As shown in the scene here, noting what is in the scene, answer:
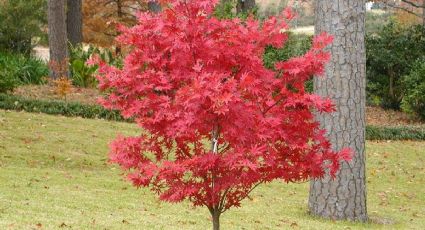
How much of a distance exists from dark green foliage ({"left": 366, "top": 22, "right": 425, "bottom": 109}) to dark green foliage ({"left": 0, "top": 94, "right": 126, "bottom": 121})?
31.3ft

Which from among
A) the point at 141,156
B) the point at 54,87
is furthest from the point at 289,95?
the point at 54,87

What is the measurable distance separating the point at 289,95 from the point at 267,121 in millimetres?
377

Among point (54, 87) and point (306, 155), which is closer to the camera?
point (306, 155)

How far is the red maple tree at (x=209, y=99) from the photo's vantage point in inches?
225

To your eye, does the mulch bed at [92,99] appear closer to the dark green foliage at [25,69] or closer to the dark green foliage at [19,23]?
the dark green foliage at [25,69]

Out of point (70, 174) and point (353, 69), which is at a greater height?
point (353, 69)

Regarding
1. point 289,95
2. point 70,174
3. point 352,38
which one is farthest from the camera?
point 70,174

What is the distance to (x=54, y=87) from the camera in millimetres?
20812

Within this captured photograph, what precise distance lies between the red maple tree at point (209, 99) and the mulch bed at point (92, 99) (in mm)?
12846

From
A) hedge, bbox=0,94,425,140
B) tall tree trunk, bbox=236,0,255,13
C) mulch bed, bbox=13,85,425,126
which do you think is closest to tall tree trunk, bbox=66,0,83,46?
tall tree trunk, bbox=236,0,255,13

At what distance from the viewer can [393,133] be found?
19.2 meters

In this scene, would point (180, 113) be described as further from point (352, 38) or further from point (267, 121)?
point (352, 38)

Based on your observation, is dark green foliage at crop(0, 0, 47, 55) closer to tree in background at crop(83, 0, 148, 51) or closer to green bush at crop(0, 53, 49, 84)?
tree in background at crop(83, 0, 148, 51)

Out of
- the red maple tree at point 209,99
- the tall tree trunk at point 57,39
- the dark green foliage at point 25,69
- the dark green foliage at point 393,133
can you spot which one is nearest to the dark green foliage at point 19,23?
the dark green foliage at point 25,69
